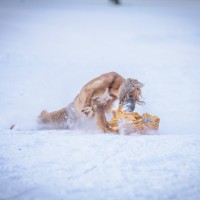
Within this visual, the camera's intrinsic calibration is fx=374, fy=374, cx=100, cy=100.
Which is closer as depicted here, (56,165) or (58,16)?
(56,165)

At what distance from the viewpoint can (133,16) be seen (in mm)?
13438

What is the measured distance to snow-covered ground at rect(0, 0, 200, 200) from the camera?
9.45ft

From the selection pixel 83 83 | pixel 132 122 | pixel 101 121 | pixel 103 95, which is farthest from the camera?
pixel 83 83

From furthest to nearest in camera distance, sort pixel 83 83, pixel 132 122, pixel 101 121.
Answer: pixel 83 83 < pixel 101 121 < pixel 132 122

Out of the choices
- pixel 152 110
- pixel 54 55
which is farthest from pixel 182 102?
pixel 54 55

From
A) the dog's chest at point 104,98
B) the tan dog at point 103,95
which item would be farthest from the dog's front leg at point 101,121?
the dog's chest at point 104,98

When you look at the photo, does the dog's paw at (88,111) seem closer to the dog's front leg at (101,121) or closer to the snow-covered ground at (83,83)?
the dog's front leg at (101,121)

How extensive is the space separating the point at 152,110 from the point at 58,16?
25.8 feet

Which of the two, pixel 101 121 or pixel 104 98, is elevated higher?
pixel 104 98

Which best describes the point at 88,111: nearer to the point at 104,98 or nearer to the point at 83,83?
the point at 104,98

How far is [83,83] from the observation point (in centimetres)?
748

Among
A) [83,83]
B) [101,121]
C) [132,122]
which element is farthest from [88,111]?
[83,83]

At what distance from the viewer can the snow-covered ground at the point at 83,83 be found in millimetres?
2879

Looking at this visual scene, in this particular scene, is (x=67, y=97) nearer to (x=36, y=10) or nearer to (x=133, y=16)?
(x=133, y=16)
